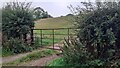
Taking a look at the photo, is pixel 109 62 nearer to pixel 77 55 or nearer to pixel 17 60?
pixel 77 55

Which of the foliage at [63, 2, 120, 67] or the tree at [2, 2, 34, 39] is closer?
the foliage at [63, 2, 120, 67]

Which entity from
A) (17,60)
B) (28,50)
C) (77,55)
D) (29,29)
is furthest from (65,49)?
(29,29)

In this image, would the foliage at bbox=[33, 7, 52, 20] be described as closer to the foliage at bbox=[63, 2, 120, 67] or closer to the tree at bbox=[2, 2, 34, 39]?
the tree at bbox=[2, 2, 34, 39]

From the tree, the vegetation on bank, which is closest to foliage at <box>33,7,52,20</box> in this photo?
the tree

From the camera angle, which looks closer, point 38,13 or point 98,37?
point 98,37

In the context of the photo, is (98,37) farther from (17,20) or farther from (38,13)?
(38,13)

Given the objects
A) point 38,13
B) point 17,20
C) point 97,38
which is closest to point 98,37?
point 97,38

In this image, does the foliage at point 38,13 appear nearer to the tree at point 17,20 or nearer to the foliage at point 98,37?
the tree at point 17,20

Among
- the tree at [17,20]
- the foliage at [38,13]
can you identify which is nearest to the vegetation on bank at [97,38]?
the tree at [17,20]

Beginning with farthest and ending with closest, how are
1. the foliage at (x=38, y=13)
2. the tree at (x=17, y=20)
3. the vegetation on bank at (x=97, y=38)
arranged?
1. the foliage at (x=38, y=13)
2. the tree at (x=17, y=20)
3. the vegetation on bank at (x=97, y=38)

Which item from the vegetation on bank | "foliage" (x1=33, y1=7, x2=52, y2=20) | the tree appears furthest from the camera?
"foliage" (x1=33, y1=7, x2=52, y2=20)

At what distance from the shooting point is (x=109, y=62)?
706 cm

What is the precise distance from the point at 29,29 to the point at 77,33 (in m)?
5.76

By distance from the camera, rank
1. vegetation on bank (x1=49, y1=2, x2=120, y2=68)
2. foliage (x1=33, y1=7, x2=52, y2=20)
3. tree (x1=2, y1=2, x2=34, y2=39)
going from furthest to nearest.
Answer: foliage (x1=33, y1=7, x2=52, y2=20)
tree (x1=2, y1=2, x2=34, y2=39)
vegetation on bank (x1=49, y1=2, x2=120, y2=68)
